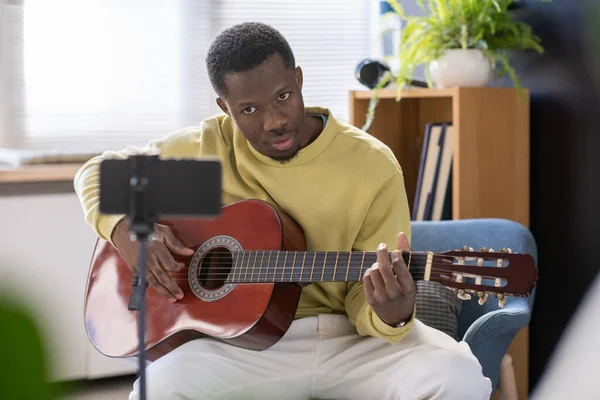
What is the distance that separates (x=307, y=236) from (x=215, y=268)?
0.20 m

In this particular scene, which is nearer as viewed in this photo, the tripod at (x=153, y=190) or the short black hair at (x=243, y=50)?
the tripod at (x=153, y=190)

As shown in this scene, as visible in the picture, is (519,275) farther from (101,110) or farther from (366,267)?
(101,110)

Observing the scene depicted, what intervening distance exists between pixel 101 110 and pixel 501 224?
5.57 ft

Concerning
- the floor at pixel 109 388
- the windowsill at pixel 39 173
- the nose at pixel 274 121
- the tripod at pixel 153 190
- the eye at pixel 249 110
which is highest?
the eye at pixel 249 110

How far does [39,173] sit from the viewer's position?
2.62m

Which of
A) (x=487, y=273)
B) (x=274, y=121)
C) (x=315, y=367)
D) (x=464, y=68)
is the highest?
(x=464, y=68)

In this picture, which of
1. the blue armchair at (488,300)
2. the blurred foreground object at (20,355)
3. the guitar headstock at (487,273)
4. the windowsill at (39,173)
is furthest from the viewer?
the windowsill at (39,173)

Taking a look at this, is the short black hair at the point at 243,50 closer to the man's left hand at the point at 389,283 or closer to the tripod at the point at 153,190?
the man's left hand at the point at 389,283

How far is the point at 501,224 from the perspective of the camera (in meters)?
1.90

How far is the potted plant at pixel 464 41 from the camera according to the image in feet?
7.32

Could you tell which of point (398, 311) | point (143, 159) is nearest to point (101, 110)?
point (398, 311)

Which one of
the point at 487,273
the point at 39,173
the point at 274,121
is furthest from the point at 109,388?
the point at 487,273

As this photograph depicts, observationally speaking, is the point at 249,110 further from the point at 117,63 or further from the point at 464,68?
the point at 117,63

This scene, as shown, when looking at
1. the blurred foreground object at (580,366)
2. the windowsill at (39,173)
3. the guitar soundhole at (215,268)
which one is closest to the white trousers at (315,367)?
the guitar soundhole at (215,268)
